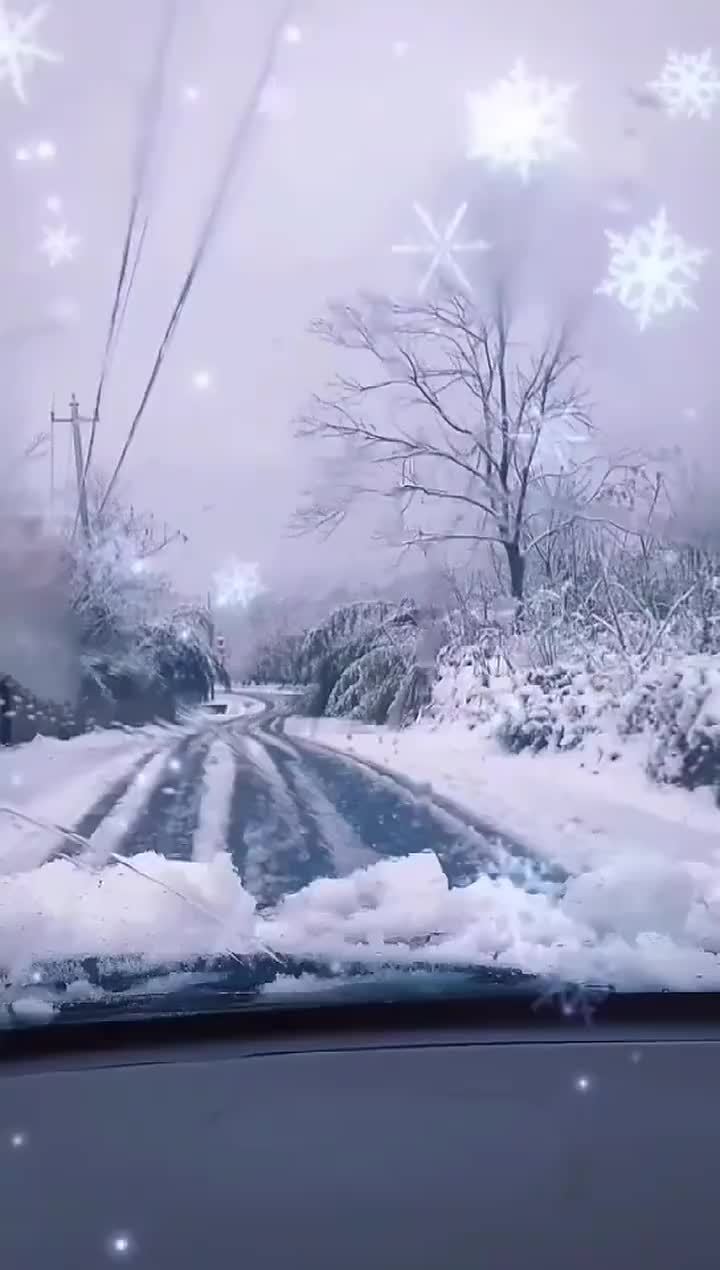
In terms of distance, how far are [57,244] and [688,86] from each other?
5.91ft

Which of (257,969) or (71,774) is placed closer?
(257,969)

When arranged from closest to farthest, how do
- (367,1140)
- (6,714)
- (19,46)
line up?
(367,1140), (19,46), (6,714)

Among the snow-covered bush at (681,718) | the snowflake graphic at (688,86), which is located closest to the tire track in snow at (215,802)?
the snow-covered bush at (681,718)

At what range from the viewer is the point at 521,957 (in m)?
3.10

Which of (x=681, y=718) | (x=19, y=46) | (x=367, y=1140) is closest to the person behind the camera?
(x=367, y=1140)

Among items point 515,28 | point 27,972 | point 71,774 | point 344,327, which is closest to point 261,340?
point 344,327

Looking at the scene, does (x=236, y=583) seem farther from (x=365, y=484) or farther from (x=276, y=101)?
(x=276, y=101)

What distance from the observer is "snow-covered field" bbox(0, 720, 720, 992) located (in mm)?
3082

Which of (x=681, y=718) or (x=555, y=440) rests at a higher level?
(x=555, y=440)

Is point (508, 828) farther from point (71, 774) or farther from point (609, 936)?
point (71, 774)

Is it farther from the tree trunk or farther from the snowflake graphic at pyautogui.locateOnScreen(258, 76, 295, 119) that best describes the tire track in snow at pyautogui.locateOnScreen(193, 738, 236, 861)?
the snowflake graphic at pyautogui.locateOnScreen(258, 76, 295, 119)

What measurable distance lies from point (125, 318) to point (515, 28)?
52.3 inches

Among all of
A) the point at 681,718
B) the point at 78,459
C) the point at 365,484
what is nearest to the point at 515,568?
the point at 365,484

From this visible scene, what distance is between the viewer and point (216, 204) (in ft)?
11.0
